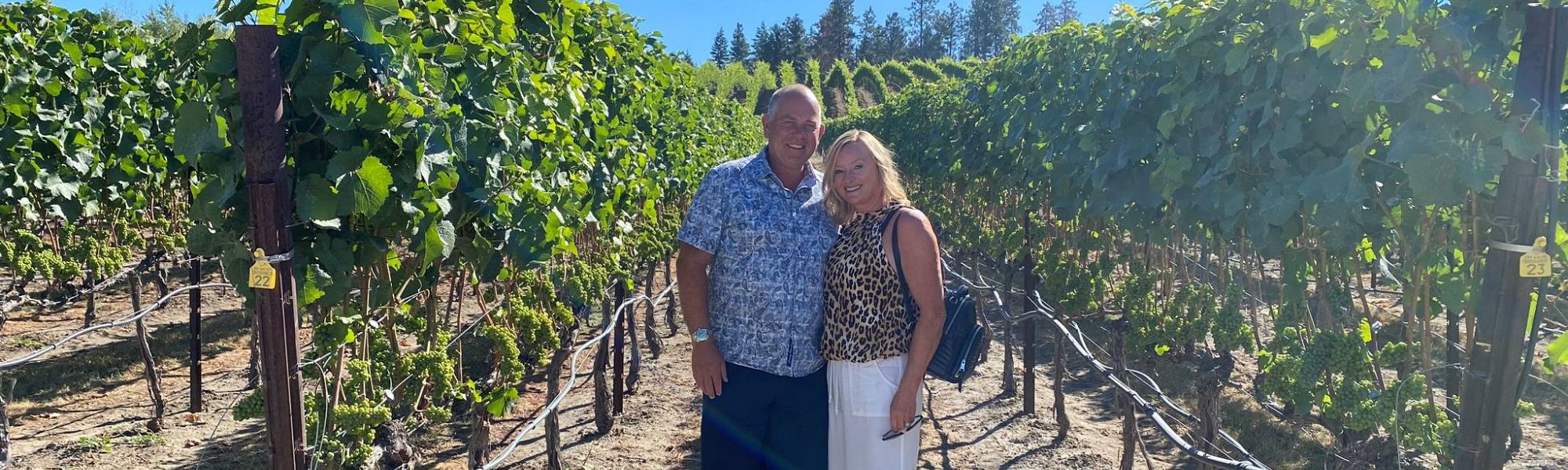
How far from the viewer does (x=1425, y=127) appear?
232cm

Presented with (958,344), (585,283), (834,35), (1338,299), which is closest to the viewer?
(958,344)

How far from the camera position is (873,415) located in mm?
2523

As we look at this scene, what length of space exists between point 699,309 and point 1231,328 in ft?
7.66

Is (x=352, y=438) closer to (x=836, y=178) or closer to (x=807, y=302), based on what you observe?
(x=807, y=302)

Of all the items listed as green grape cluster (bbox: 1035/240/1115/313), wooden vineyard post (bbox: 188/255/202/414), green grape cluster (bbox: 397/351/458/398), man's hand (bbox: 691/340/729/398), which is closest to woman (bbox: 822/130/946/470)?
man's hand (bbox: 691/340/729/398)

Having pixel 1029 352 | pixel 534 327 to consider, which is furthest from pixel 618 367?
pixel 1029 352

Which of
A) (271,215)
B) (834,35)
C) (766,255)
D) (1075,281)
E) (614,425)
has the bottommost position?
(614,425)

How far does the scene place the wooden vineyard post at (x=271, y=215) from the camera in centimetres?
193

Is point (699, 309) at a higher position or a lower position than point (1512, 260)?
lower

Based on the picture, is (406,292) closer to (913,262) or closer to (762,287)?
(762,287)

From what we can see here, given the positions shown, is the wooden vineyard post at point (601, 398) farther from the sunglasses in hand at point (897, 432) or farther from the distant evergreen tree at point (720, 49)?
the distant evergreen tree at point (720, 49)

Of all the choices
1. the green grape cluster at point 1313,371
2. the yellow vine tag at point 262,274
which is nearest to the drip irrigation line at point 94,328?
the yellow vine tag at point 262,274

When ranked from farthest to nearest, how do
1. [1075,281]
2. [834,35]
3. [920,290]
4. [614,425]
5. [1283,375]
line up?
[834,35] < [1075,281] < [614,425] < [1283,375] < [920,290]

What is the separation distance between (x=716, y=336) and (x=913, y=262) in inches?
25.0
